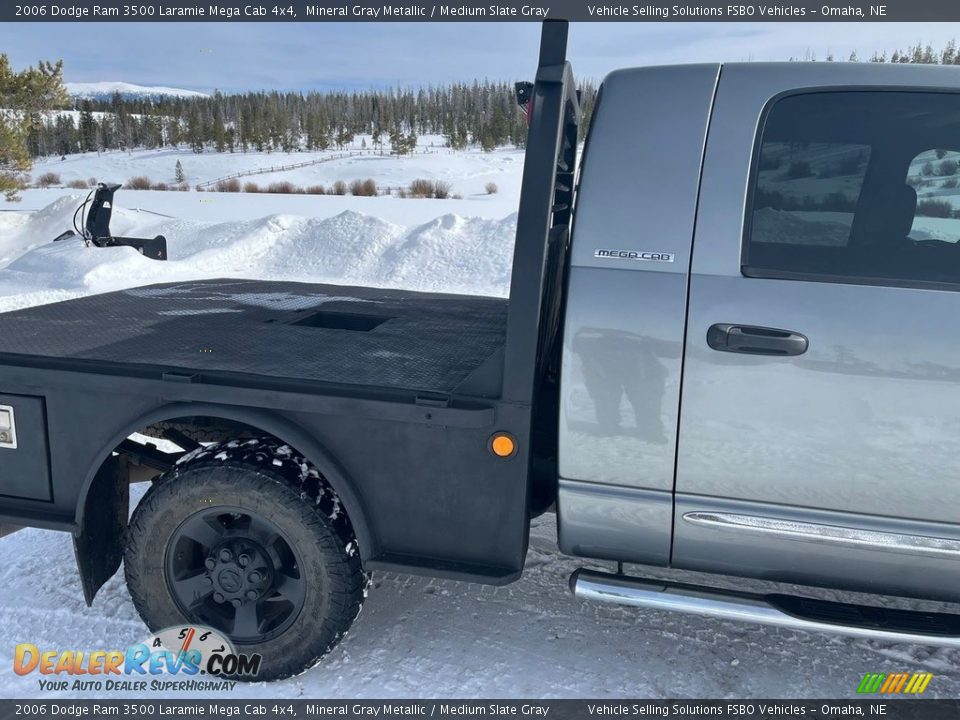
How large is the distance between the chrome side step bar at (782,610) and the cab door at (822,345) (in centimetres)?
9

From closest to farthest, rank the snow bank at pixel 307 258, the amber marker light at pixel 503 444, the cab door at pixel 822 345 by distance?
the cab door at pixel 822 345 < the amber marker light at pixel 503 444 < the snow bank at pixel 307 258


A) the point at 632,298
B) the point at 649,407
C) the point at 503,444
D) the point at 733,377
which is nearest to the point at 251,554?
the point at 503,444

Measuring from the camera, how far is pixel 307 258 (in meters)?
15.7

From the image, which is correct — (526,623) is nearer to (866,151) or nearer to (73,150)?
(866,151)

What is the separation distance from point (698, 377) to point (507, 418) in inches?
24.7

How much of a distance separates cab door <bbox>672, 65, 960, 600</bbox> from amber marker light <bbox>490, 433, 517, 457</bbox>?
55 cm

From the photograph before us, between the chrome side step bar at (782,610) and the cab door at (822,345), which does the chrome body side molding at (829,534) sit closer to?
the cab door at (822,345)

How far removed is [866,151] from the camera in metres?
2.51

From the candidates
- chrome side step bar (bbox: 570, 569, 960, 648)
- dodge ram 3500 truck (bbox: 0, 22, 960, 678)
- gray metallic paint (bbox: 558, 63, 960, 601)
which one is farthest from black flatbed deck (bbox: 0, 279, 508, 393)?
chrome side step bar (bbox: 570, 569, 960, 648)

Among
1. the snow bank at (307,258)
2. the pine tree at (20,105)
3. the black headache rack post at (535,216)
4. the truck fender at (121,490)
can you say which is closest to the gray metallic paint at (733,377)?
the black headache rack post at (535,216)

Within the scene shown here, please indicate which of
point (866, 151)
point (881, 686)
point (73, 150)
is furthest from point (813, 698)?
point (73, 150)

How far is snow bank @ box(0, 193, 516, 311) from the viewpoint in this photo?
13.1 metres

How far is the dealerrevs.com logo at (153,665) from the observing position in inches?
115

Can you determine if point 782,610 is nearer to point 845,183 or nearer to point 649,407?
point 649,407
